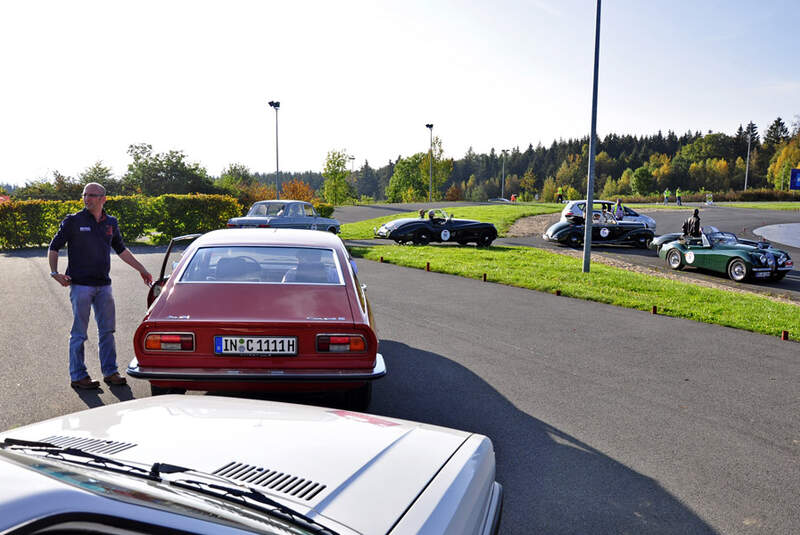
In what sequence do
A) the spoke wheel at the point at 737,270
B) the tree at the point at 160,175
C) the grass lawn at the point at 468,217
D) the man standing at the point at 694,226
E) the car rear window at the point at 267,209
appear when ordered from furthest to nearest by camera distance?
the tree at the point at 160,175 → the grass lawn at the point at 468,217 → the car rear window at the point at 267,209 → the man standing at the point at 694,226 → the spoke wheel at the point at 737,270

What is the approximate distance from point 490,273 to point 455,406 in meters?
8.98

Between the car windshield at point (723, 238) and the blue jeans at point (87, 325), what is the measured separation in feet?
48.4

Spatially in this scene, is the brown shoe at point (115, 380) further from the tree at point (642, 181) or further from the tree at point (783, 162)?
the tree at point (783, 162)

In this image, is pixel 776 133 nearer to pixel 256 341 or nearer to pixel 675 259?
pixel 675 259

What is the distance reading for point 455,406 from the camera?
5.04 m

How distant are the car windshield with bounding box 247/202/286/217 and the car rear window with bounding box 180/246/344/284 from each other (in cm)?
1505

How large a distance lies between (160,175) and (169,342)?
6272 cm

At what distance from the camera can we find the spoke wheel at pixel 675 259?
15.9m

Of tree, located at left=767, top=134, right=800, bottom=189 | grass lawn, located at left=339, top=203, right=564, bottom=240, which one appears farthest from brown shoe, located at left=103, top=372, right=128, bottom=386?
tree, located at left=767, top=134, right=800, bottom=189

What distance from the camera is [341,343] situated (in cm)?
424

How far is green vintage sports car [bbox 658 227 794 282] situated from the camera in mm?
13773

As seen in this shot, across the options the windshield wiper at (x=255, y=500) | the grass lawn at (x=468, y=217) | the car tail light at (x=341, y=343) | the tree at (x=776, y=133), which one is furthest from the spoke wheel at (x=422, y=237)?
the tree at (x=776, y=133)

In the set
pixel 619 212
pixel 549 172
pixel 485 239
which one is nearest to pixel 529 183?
pixel 549 172

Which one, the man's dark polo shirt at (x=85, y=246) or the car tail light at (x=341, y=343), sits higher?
the man's dark polo shirt at (x=85, y=246)
